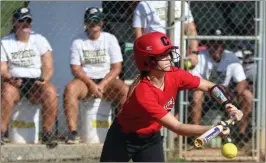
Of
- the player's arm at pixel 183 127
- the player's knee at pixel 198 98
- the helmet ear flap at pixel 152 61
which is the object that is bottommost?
the player's knee at pixel 198 98

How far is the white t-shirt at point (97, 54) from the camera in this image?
7.96 m

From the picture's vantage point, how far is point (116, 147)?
559 cm

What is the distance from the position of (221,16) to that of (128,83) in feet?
5.81

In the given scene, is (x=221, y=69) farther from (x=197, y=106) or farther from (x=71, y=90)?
(x=71, y=90)

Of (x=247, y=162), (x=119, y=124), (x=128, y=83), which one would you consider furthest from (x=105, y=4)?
(x=119, y=124)

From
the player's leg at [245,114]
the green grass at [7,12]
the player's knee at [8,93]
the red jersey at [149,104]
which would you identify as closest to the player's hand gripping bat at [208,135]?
the red jersey at [149,104]

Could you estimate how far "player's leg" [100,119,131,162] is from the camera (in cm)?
557

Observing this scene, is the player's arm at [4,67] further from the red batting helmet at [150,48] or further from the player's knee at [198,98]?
the red batting helmet at [150,48]

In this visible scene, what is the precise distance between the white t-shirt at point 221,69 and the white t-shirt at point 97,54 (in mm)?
1144

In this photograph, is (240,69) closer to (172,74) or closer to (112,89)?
(112,89)

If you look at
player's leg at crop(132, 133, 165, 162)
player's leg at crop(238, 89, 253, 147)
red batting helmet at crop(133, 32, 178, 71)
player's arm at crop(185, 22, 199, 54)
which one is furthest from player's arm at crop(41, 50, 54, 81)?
red batting helmet at crop(133, 32, 178, 71)

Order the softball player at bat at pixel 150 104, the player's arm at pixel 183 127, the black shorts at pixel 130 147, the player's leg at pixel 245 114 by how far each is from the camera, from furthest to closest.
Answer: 1. the player's leg at pixel 245 114
2. the black shorts at pixel 130 147
3. the softball player at bat at pixel 150 104
4. the player's arm at pixel 183 127

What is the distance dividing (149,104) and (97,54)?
2.78m

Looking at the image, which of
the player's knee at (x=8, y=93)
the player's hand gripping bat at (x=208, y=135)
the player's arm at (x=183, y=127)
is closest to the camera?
the player's hand gripping bat at (x=208, y=135)
